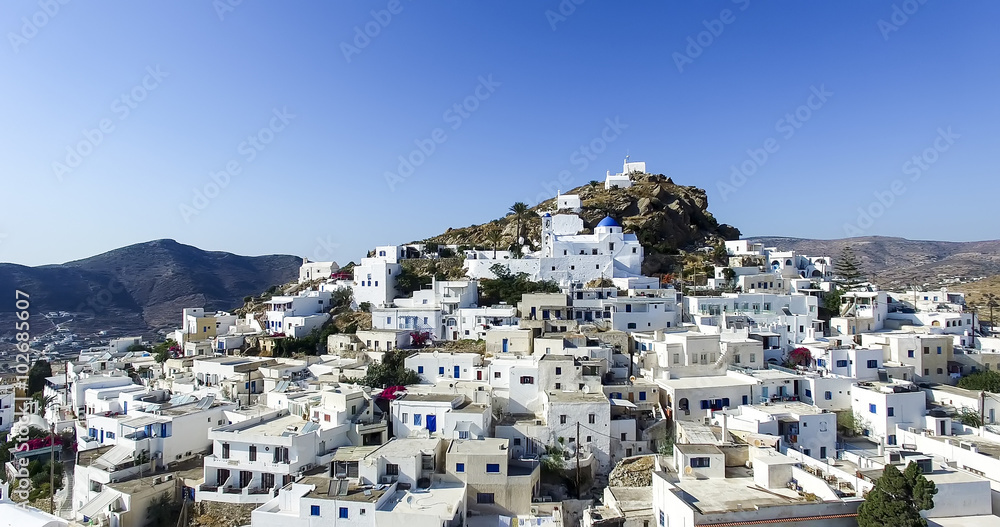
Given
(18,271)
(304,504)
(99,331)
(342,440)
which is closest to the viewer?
(304,504)

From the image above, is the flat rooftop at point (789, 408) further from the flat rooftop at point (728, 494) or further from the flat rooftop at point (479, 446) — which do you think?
the flat rooftop at point (479, 446)

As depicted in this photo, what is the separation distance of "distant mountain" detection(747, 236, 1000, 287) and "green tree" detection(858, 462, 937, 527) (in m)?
73.3

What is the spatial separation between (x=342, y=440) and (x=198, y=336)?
21.4 metres

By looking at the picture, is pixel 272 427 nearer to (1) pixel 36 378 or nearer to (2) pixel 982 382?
(1) pixel 36 378

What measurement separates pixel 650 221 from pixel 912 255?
91981 millimetres

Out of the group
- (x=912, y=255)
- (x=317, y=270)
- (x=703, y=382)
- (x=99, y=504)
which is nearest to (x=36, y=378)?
(x=317, y=270)

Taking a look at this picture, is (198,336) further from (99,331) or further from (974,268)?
(974,268)

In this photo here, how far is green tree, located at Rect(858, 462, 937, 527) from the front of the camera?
11.0 m

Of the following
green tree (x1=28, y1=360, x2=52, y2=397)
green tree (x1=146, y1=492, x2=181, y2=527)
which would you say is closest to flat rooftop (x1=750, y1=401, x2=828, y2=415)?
green tree (x1=146, y1=492, x2=181, y2=527)

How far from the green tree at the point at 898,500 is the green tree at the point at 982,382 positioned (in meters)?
17.1

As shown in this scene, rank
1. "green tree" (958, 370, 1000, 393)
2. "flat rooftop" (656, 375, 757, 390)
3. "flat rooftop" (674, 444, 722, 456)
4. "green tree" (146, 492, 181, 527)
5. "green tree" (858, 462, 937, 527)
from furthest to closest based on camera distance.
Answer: "green tree" (958, 370, 1000, 393) < "flat rooftop" (656, 375, 757, 390) < "green tree" (146, 492, 181, 527) < "flat rooftop" (674, 444, 722, 456) < "green tree" (858, 462, 937, 527)

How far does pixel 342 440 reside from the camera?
65.6 ft

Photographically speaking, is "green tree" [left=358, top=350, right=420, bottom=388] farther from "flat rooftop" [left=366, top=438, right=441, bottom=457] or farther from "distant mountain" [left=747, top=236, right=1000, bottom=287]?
"distant mountain" [left=747, top=236, right=1000, bottom=287]

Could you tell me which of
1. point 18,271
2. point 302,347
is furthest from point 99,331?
point 302,347
